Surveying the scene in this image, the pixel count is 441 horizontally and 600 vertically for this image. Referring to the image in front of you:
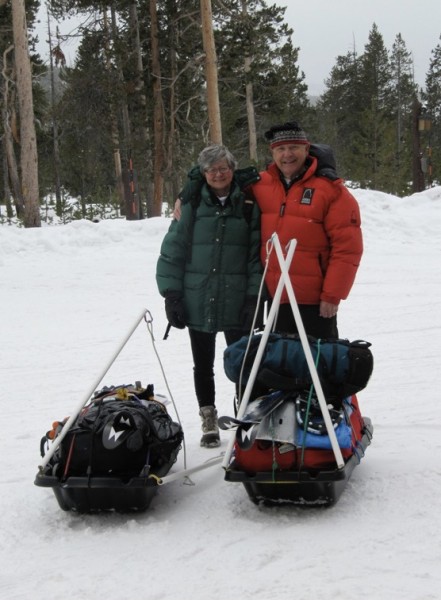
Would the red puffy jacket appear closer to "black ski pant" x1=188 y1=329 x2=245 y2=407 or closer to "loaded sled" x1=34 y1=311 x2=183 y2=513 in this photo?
"black ski pant" x1=188 y1=329 x2=245 y2=407

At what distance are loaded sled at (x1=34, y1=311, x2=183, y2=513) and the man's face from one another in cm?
160

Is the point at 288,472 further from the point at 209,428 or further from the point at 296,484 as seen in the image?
the point at 209,428

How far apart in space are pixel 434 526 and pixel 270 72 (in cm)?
2841

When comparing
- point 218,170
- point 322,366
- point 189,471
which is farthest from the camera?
point 218,170

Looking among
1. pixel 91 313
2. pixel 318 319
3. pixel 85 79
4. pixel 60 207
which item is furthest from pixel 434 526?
pixel 60 207

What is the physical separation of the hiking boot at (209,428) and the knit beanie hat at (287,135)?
1846 millimetres

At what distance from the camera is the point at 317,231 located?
376 cm

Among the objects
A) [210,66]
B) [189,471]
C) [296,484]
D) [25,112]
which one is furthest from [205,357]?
[25,112]

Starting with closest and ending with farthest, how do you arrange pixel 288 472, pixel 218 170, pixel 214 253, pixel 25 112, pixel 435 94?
pixel 288 472
pixel 218 170
pixel 214 253
pixel 25 112
pixel 435 94

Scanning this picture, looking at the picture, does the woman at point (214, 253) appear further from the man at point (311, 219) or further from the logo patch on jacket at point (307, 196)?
the logo patch on jacket at point (307, 196)

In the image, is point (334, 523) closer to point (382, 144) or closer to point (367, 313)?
point (367, 313)

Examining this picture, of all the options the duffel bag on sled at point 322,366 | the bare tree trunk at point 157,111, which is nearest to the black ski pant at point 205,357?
the duffel bag on sled at point 322,366

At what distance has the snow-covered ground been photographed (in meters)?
2.71

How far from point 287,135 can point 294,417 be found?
1.60m
